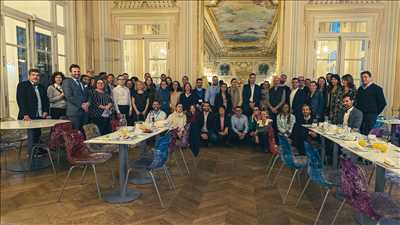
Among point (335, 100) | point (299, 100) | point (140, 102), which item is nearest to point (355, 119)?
point (335, 100)

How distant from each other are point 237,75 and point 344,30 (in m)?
2.96

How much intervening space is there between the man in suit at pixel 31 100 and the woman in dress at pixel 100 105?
82cm

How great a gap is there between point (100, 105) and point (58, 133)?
1.18 metres

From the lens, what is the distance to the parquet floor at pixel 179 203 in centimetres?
326

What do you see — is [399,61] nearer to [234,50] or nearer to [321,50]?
[321,50]

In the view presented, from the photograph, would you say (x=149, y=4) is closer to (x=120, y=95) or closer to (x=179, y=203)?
(x=120, y=95)

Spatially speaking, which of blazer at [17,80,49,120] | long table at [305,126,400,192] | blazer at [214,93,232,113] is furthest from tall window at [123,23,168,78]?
long table at [305,126,400,192]

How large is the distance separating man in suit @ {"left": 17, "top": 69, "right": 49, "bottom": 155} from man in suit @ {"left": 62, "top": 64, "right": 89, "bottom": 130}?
0.43 meters

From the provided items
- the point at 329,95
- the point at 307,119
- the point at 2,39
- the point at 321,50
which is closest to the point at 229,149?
the point at 307,119

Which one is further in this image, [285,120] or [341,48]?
[341,48]

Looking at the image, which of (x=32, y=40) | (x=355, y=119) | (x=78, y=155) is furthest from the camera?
(x=32, y=40)

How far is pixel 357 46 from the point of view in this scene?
801 cm

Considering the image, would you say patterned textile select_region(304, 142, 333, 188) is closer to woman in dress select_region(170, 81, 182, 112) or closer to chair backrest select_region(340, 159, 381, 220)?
chair backrest select_region(340, 159, 381, 220)

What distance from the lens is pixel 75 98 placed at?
543 cm
